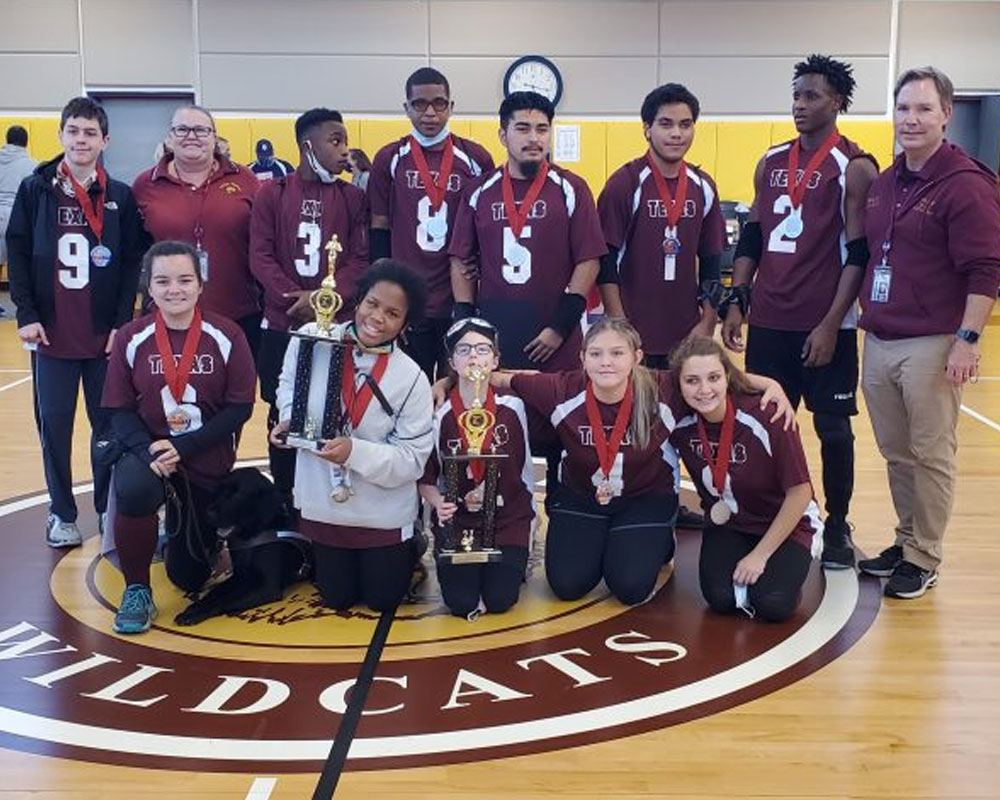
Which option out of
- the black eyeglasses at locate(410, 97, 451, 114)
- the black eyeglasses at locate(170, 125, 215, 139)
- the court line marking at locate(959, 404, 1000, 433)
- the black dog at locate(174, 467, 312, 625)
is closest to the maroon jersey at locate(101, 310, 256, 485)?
the black dog at locate(174, 467, 312, 625)

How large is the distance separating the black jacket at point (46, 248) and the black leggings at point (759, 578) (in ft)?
7.46

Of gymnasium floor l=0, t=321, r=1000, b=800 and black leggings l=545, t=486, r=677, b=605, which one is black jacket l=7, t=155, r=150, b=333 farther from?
black leggings l=545, t=486, r=677, b=605

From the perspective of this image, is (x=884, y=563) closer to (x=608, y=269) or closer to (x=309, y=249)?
(x=608, y=269)

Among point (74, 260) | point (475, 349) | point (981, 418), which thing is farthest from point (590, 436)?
point (981, 418)

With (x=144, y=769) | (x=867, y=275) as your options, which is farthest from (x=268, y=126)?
(x=144, y=769)

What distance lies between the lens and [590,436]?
140 inches

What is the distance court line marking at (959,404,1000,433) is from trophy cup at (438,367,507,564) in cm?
412

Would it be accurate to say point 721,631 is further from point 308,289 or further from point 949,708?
point 308,289

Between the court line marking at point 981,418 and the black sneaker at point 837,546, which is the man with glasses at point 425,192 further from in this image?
the court line marking at point 981,418

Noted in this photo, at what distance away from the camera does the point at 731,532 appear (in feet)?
11.6

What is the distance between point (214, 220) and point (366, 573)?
60.1 inches

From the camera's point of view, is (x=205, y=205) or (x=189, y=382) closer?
(x=189, y=382)

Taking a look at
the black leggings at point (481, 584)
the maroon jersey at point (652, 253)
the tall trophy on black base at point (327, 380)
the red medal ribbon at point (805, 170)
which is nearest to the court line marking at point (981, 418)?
the maroon jersey at point (652, 253)

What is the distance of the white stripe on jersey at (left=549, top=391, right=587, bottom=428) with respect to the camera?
11.7 feet
